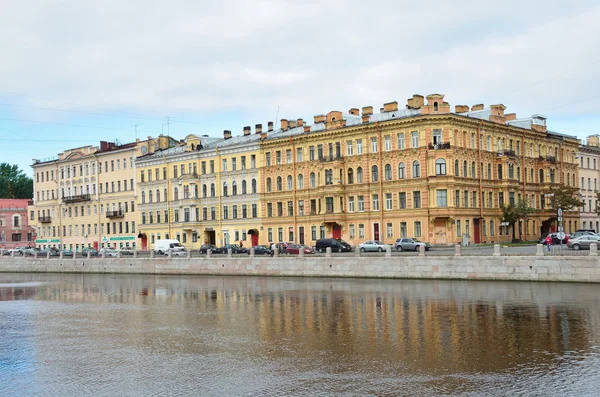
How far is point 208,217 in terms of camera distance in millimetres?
83500

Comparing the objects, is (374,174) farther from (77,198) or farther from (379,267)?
(77,198)

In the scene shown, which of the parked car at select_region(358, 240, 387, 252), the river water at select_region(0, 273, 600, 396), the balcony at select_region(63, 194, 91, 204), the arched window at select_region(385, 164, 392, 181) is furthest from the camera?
the balcony at select_region(63, 194, 91, 204)

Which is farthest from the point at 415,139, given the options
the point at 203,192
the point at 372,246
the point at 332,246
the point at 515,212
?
the point at 203,192

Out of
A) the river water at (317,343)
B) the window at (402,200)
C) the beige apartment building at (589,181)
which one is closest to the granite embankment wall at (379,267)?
the river water at (317,343)

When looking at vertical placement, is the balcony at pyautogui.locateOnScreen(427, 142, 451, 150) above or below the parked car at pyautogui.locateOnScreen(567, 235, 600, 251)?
above

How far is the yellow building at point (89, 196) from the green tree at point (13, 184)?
39.7 metres

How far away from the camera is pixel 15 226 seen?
381 ft

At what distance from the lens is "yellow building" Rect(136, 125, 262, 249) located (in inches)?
3127

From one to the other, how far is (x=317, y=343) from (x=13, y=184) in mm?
135122

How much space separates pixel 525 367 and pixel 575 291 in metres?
18.9

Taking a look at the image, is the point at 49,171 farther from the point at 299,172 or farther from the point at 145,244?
the point at 299,172

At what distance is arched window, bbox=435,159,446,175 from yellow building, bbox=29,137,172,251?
41.1 metres

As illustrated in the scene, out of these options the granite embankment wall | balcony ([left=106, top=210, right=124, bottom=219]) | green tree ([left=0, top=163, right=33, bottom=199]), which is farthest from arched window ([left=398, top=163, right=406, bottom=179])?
green tree ([left=0, top=163, right=33, bottom=199])

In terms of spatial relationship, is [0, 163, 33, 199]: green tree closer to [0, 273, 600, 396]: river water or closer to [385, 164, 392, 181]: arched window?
[385, 164, 392, 181]: arched window
